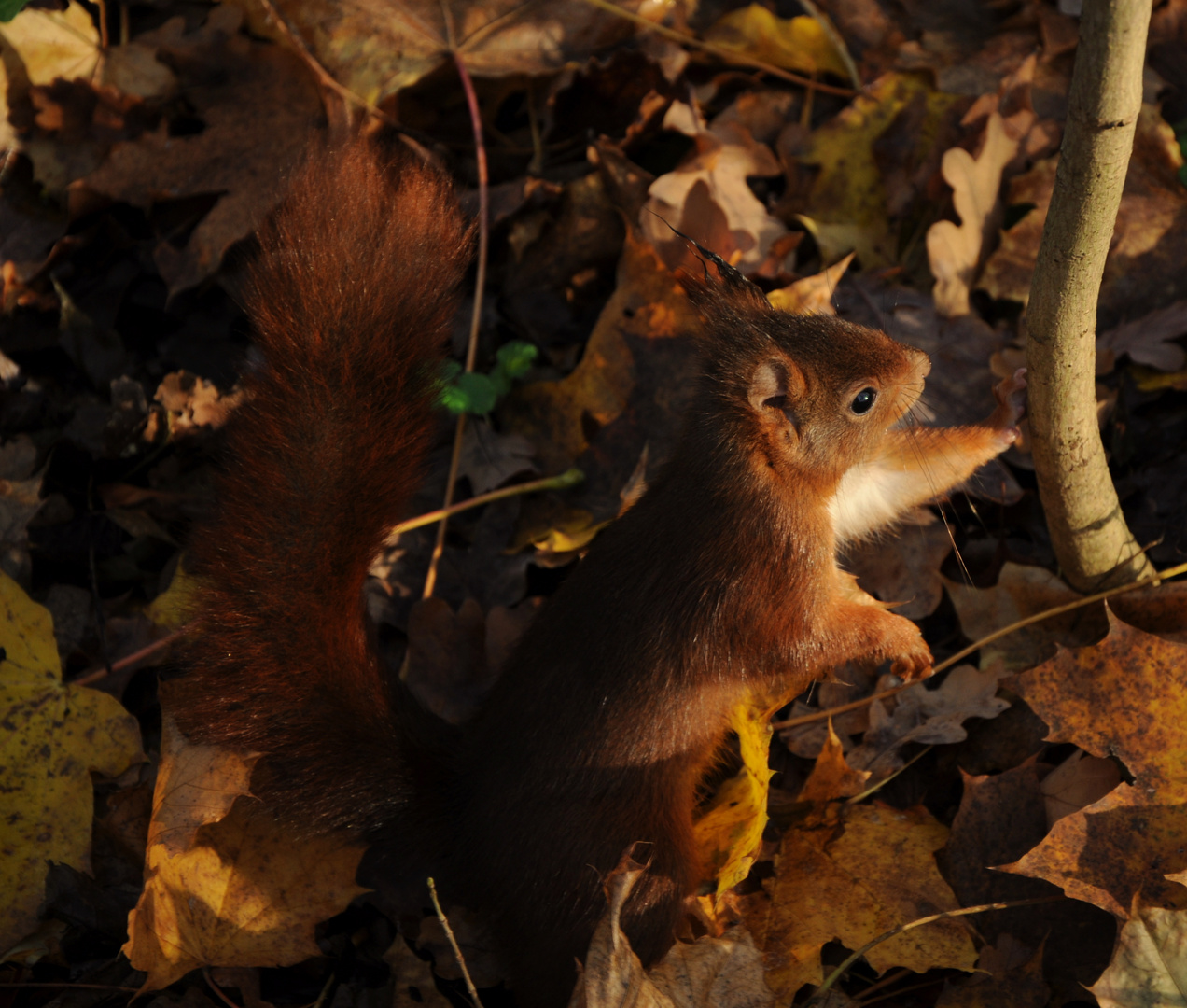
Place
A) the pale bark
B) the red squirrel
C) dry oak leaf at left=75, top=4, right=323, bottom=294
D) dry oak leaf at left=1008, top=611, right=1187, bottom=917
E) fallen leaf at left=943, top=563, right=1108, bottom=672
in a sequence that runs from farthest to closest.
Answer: dry oak leaf at left=75, top=4, right=323, bottom=294, fallen leaf at left=943, top=563, right=1108, bottom=672, the red squirrel, dry oak leaf at left=1008, top=611, right=1187, bottom=917, the pale bark

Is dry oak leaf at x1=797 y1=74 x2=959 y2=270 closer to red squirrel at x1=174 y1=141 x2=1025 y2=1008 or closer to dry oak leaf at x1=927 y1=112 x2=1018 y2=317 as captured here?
dry oak leaf at x1=927 y1=112 x2=1018 y2=317

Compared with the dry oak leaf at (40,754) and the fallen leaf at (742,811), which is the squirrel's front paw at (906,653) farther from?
the dry oak leaf at (40,754)

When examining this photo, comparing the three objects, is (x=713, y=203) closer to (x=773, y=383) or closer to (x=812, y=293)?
(x=812, y=293)

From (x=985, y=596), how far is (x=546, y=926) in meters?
1.31

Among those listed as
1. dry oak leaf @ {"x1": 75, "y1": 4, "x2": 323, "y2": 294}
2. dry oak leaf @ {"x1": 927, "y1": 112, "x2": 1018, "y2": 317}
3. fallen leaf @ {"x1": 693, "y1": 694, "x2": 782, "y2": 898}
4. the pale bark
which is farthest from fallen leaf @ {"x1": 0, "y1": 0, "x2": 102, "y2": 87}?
the pale bark

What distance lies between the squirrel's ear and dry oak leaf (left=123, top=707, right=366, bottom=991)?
4.27 feet

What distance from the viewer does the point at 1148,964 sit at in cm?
171

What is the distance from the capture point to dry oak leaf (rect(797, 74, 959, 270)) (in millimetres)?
3166

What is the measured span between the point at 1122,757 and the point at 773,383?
1026 mm

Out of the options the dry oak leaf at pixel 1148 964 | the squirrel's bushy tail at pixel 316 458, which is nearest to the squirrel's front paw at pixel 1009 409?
the dry oak leaf at pixel 1148 964

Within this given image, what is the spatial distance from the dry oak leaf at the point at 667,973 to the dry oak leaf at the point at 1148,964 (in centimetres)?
60

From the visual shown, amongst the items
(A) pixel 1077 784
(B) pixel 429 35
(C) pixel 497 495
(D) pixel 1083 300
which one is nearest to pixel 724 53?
(B) pixel 429 35

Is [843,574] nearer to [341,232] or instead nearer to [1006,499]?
[1006,499]

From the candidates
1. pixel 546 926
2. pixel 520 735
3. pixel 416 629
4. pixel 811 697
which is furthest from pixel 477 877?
pixel 811 697
